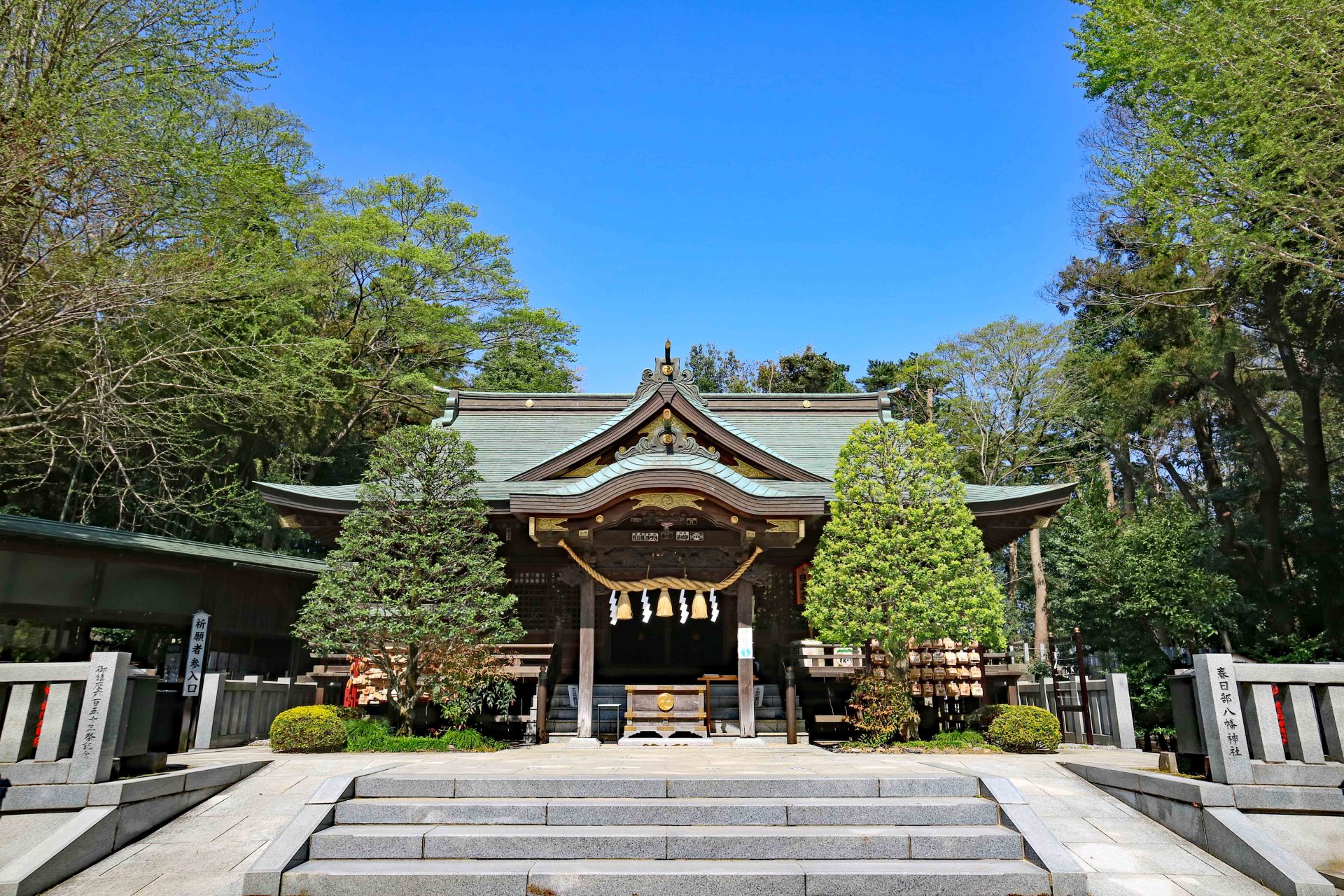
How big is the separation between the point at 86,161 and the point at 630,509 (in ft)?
33.0

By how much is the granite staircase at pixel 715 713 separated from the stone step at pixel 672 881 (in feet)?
28.2

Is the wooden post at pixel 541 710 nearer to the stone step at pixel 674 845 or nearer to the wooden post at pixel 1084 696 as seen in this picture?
the stone step at pixel 674 845

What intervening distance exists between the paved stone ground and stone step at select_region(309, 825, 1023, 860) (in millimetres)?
777

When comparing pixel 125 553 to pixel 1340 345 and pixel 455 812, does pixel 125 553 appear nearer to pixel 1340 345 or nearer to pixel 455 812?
pixel 455 812

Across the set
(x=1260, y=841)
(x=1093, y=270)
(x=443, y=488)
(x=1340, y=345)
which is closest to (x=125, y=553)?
(x=443, y=488)

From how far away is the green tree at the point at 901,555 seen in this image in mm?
12125

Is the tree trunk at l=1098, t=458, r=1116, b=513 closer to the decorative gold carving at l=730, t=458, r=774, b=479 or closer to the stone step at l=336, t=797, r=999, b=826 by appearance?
the decorative gold carving at l=730, t=458, r=774, b=479

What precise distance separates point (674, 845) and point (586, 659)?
334 inches

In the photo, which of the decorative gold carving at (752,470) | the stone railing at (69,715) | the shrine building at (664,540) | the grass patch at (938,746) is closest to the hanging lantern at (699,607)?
the shrine building at (664,540)

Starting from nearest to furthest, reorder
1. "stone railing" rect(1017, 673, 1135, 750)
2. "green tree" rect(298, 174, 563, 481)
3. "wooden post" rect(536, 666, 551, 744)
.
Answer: "stone railing" rect(1017, 673, 1135, 750) < "wooden post" rect(536, 666, 551, 744) < "green tree" rect(298, 174, 563, 481)

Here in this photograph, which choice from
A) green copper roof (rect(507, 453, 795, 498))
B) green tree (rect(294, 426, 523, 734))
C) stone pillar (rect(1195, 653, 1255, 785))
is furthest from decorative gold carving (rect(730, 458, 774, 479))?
stone pillar (rect(1195, 653, 1255, 785))

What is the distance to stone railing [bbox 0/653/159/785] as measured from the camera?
6828 mm

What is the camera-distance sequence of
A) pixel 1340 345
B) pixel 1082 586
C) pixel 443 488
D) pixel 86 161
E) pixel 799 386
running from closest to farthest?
pixel 86 161, pixel 443 488, pixel 1340 345, pixel 1082 586, pixel 799 386

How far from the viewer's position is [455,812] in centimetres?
678
